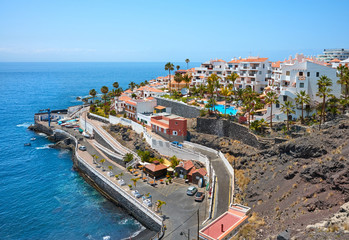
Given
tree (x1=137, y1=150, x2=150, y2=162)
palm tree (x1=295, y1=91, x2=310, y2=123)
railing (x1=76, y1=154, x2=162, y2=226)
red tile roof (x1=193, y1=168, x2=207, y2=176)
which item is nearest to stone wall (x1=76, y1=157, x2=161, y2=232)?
railing (x1=76, y1=154, x2=162, y2=226)

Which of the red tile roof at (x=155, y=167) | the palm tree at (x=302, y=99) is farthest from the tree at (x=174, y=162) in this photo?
the palm tree at (x=302, y=99)

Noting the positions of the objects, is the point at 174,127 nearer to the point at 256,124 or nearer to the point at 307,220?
the point at 256,124

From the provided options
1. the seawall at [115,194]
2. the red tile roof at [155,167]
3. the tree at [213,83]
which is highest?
the tree at [213,83]

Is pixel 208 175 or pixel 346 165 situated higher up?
pixel 346 165

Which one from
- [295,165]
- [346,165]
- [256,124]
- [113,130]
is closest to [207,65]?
[113,130]

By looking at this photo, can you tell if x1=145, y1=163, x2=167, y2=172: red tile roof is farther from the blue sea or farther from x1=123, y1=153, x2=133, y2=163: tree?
the blue sea

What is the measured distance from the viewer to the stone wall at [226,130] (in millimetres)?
50022

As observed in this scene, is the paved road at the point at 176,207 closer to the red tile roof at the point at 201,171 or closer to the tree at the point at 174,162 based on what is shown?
the red tile roof at the point at 201,171

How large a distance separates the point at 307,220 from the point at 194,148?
111ft

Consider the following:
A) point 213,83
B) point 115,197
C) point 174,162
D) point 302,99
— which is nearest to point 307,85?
point 302,99

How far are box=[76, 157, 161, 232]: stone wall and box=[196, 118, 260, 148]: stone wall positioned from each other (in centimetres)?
2199

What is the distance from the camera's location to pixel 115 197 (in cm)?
4806

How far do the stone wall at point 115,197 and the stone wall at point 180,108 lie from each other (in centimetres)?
2709

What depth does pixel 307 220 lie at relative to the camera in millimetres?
24078
